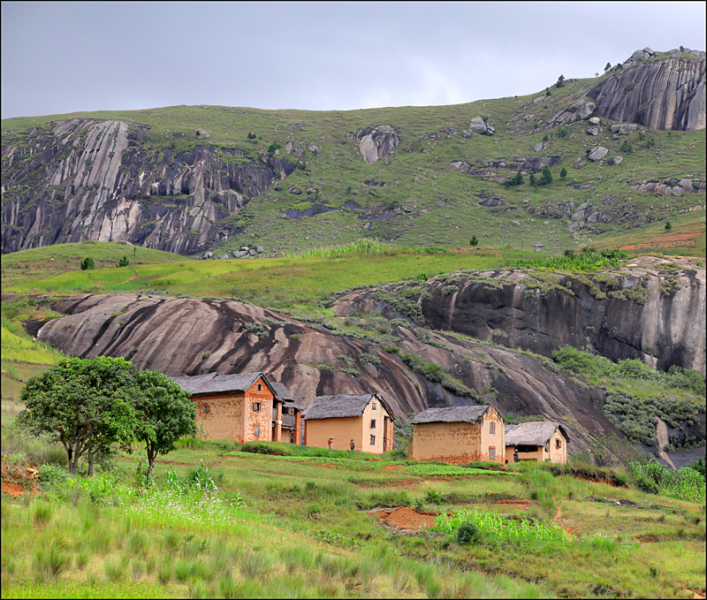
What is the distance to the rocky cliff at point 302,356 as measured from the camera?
64.7 m

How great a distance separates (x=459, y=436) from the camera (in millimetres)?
51188

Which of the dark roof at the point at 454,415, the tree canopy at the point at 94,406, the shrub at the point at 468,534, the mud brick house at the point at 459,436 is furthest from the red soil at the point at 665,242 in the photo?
the tree canopy at the point at 94,406

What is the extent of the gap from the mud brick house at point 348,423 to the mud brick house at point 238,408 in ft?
9.84

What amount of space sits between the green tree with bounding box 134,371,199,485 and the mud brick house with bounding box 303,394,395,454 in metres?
24.2

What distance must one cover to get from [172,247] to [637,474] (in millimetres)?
172050

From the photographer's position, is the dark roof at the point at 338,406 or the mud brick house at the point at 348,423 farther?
the dark roof at the point at 338,406

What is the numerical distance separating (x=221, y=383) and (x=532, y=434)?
1033 inches

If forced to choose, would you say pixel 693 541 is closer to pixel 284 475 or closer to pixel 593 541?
pixel 593 541

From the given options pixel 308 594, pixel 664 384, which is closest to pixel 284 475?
pixel 308 594

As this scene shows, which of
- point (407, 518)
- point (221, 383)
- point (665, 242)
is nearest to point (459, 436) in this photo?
point (221, 383)

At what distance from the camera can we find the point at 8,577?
34.5ft

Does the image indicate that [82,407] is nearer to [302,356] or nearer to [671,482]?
[671,482]

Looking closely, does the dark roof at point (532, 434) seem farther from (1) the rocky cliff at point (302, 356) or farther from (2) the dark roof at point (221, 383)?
(2) the dark roof at point (221, 383)

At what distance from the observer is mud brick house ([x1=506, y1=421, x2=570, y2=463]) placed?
2109 inches
